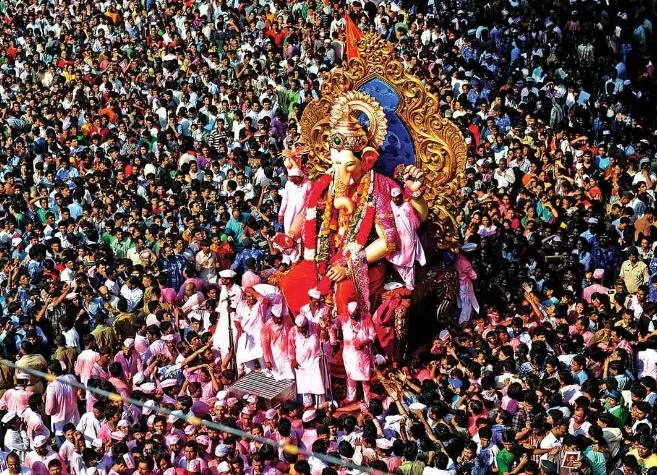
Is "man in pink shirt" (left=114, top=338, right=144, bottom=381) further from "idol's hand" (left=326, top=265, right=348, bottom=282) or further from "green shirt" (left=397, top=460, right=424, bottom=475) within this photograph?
"green shirt" (left=397, top=460, right=424, bottom=475)

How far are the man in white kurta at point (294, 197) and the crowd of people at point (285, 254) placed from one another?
0.03m

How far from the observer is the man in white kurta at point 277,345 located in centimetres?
1435

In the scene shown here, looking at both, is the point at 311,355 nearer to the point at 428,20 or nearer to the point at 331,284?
the point at 331,284

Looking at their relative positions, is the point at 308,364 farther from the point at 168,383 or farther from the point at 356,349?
the point at 168,383

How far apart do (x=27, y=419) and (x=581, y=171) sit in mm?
7728

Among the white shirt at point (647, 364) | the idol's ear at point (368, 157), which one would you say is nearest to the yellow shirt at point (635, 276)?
the white shirt at point (647, 364)

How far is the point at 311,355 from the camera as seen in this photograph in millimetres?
14172

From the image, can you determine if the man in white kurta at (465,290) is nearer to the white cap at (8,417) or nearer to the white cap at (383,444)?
the white cap at (383,444)

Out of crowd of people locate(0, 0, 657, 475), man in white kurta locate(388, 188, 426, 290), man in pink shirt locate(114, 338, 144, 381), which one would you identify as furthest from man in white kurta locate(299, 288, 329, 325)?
man in pink shirt locate(114, 338, 144, 381)

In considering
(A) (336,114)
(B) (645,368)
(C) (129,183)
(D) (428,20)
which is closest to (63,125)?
(C) (129,183)

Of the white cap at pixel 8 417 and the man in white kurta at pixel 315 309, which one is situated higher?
the man in white kurta at pixel 315 309

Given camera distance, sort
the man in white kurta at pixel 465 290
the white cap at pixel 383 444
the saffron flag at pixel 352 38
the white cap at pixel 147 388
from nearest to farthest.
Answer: the white cap at pixel 383 444 < the white cap at pixel 147 388 < the man in white kurta at pixel 465 290 < the saffron flag at pixel 352 38

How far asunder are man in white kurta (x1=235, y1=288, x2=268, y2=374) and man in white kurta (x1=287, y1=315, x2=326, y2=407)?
0.53 metres

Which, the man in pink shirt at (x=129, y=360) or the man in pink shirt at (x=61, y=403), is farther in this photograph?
the man in pink shirt at (x=129, y=360)
